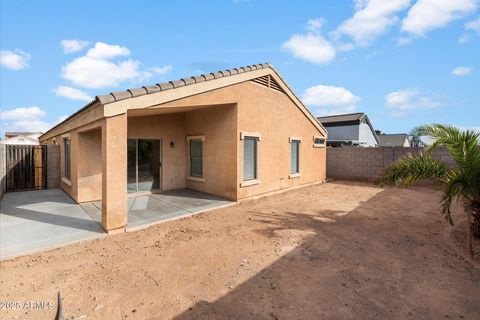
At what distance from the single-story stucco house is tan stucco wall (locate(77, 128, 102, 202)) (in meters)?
0.03

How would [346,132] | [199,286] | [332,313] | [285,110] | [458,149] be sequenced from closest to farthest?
1. [332,313]
2. [199,286]
3. [458,149]
4. [285,110]
5. [346,132]

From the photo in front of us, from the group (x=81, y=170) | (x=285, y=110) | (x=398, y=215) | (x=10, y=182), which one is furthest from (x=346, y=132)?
(x=10, y=182)

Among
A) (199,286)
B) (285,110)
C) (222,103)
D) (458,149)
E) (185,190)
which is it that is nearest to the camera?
(199,286)

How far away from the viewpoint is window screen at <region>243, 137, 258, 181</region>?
32.8 feet

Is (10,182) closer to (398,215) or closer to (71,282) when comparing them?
(71,282)

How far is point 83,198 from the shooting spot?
29.9ft

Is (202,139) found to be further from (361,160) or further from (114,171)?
(361,160)

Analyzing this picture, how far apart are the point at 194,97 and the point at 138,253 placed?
15.8 feet

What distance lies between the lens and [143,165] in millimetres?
10555

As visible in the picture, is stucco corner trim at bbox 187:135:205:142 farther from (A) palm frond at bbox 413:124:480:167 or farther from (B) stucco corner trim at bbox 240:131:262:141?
(A) palm frond at bbox 413:124:480:167

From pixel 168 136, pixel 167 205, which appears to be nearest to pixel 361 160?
pixel 168 136

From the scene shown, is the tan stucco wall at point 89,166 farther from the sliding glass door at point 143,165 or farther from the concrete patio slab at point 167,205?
the concrete patio slab at point 167,205

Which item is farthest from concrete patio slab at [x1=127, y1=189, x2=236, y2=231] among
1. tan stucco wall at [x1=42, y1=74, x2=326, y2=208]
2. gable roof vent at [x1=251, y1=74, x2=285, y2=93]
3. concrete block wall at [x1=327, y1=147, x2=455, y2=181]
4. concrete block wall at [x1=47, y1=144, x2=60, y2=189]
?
concrete block wall at [x1=327, y1=147, x2=455, y2=181]

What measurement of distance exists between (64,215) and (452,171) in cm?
1063
